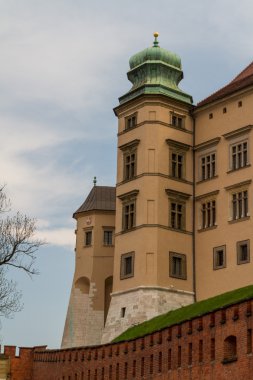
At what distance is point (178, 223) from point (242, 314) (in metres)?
22.4

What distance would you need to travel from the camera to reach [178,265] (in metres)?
49.6

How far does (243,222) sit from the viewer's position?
47.0 meters

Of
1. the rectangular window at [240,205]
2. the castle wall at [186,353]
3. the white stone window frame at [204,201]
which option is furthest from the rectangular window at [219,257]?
the castle wall at [186,353]

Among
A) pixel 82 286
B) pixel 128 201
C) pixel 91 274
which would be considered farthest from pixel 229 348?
pixel 82 286

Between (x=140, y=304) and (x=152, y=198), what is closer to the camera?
(x=140, y=304)

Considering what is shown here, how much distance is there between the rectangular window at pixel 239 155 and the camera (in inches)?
1897

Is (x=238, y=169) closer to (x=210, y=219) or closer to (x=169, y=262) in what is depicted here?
(x=210, y=219)

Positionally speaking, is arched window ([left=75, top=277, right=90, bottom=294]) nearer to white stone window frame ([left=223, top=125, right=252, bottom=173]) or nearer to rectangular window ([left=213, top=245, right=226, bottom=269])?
rectangular window ([left=213, top=245, right=226, bottom=269])

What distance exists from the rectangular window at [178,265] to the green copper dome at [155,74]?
9792mm

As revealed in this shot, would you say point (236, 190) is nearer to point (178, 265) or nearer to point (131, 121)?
point (178, 265)

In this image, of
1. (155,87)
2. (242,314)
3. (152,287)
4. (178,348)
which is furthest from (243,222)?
(242,314)

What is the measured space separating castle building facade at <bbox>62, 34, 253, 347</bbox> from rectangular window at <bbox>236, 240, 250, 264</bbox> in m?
0.05

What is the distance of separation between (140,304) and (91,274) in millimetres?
9120

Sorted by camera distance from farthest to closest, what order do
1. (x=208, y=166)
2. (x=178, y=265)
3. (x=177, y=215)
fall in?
(x=208, y=166) → (x=177, y=215) → (x=178, y=265)
